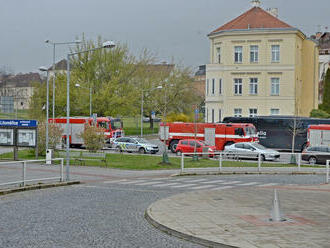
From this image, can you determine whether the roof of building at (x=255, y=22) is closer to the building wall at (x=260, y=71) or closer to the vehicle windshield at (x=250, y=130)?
the building wall at (x=260, y=71)

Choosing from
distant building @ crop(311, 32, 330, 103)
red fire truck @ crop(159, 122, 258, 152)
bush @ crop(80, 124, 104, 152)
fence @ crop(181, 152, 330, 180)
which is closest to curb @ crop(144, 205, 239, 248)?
fence @ crop(181, 152, 330, 180)

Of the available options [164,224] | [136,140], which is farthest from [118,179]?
[136,140]

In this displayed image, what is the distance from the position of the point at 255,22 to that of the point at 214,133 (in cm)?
2057

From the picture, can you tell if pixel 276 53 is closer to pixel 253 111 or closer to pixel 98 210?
pixel 253 111

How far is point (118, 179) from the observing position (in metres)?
29.0

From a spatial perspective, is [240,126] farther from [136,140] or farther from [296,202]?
[296,202]

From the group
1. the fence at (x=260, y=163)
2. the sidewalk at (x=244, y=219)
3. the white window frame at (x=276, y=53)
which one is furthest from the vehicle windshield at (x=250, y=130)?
the sidewalk at (x=244, y=219)

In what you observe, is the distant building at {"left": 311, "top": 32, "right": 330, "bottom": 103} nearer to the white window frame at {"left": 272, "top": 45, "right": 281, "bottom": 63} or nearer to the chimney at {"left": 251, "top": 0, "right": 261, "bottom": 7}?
the chimney at {"left": 251, "top": 0, "right": 261, "bottom": 7}

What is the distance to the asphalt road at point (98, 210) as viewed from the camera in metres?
12.1

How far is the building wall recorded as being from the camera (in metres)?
65.4

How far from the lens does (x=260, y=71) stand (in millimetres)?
66438

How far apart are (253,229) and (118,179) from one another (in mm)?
16213

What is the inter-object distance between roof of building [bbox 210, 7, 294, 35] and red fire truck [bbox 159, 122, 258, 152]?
18.4 metres

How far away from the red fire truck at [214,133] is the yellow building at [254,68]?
47.8 feet
